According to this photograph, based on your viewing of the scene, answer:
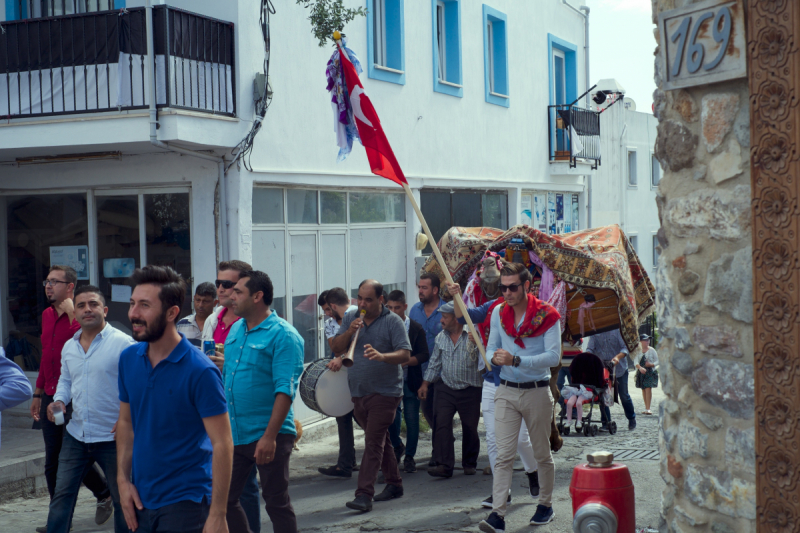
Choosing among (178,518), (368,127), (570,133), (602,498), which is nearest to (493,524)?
(602,498)

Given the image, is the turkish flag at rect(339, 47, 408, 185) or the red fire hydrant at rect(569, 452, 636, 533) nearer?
the red fire hydrant at rect(569, 452, 636, 533)

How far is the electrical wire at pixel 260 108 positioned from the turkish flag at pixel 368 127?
236 centimetres

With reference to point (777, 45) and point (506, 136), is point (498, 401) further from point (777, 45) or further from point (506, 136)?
point (506, 136)

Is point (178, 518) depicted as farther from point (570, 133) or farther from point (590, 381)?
point (570, 133)

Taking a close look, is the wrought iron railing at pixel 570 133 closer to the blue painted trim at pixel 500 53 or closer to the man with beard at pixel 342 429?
the blue painted trim at pixel 500 53

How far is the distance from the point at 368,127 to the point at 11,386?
14.5ft

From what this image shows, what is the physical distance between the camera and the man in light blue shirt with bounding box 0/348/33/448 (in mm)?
4867

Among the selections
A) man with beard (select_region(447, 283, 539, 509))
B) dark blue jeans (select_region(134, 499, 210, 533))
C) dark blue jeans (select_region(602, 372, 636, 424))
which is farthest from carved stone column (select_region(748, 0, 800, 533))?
dark blue jeans (select_region(602, 372, 636, 424))

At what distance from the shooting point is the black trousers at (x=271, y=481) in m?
5.46

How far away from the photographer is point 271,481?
5691mm

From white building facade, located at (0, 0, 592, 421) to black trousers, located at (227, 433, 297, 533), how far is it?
474 cm

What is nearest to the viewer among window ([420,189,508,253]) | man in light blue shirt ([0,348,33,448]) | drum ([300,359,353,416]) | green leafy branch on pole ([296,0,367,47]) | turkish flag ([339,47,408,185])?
man in light blue shirt ([0,348,33,448])

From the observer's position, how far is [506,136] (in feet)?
56.8

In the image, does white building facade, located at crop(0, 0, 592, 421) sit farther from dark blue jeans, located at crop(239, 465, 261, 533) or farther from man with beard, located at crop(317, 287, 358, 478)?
dark blue jeans, located at crop(239, 465, 261, 533)
